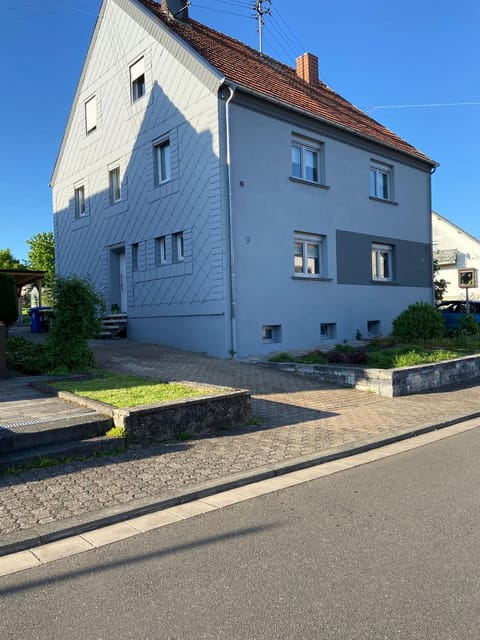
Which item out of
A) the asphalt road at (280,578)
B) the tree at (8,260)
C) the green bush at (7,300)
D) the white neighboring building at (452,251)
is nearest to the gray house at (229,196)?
the green bush at (7,300)

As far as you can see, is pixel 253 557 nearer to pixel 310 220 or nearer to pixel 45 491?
pixel 45 491

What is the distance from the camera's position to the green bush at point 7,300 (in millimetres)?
13828

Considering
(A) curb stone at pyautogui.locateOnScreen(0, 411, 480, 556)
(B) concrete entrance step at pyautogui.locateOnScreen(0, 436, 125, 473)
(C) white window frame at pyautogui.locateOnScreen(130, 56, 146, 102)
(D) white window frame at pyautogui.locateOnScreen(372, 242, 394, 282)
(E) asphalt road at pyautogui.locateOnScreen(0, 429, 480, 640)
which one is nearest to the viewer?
(E) asphalt road at pyautogui.locateOnScreen(0, 429, 480, 640)

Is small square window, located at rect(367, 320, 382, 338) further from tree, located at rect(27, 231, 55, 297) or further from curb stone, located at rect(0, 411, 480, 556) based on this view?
tree, located at rect(27, 231, 55, 297)

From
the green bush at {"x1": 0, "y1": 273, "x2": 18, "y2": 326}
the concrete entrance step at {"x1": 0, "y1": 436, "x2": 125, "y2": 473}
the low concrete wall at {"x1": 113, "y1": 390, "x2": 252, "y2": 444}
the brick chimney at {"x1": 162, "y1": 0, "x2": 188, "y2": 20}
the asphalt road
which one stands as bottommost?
the asphalt road

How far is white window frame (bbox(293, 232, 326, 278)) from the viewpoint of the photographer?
1644 centimetres

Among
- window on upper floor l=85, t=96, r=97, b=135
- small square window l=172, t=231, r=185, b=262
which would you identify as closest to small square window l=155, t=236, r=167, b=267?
small square window l=172, t=231, r=185, b=262

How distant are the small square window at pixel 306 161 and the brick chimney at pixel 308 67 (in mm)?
5389

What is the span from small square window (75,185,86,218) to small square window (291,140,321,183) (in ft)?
31.1

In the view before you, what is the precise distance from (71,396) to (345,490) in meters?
4.32

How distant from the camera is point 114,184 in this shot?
19.8 m

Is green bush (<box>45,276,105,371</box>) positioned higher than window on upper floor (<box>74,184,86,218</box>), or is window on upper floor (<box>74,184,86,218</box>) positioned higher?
window on upper floor (<box>74,184,86,218</box>)

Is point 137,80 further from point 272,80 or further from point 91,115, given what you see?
point 272,80

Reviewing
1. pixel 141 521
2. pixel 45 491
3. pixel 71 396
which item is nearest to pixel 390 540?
pixel 141 521
